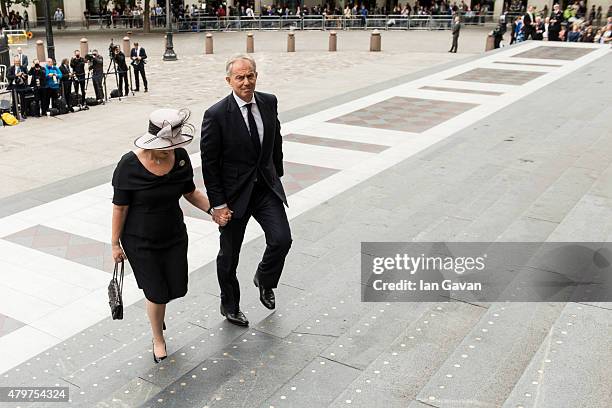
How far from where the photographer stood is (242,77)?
4.20 m

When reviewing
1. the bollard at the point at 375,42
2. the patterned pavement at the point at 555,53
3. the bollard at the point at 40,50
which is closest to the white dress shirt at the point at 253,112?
the patterned pavement at the point at 555,53

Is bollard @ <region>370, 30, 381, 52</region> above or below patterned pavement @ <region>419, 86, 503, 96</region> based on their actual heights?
above

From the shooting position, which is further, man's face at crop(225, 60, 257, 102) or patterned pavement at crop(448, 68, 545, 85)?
patterned pavement at crop(448, 68, 545, 85)

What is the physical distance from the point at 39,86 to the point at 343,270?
11815 mm

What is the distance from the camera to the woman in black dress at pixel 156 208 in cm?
390

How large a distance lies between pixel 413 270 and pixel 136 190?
2.54m

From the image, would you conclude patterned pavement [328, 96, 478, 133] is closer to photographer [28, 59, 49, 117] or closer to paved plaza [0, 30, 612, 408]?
paved plaza [0, 30, 612, 408]

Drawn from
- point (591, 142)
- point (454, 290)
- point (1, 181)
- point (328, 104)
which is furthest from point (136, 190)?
point (328, 104)

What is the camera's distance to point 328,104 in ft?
46.4

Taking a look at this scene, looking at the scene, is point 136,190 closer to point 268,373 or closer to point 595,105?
point 268,373

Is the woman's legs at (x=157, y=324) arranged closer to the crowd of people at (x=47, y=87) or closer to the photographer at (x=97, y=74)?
the crowd of people at (x=47, y=87)

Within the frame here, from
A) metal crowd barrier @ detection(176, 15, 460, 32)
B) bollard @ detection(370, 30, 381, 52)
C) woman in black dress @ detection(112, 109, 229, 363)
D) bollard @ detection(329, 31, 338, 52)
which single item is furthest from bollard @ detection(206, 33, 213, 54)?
woman in black dress @ detection(112, 109, 229, 363)

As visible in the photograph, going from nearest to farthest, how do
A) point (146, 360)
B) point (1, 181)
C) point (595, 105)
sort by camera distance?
point (146, 360), point (1, 181), point (595, 105)

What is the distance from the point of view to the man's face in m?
4.17
